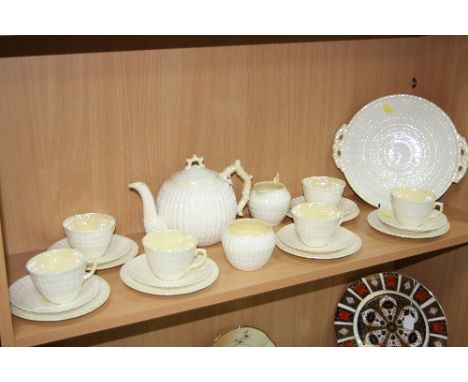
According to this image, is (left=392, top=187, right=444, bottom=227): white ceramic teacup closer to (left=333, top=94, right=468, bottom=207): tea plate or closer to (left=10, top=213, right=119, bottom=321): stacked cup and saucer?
(left=333, top=94, right=468, bottom=207): tea plate

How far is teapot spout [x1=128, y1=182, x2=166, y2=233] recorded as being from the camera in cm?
106

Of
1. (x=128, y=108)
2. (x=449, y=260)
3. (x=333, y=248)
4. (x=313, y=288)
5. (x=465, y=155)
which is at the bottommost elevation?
(x=313, y=288)

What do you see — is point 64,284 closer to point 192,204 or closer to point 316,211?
point 192,204

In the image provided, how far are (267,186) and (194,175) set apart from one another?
0.20 metres

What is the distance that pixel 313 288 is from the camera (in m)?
1.42

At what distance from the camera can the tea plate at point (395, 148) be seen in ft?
4.19

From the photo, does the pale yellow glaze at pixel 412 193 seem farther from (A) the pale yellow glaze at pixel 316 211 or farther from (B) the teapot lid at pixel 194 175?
(B) the teapot lid at pixel 194 175

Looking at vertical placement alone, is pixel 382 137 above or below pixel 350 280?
above

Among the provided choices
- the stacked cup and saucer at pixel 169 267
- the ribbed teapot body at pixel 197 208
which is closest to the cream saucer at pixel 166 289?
the stacked cup and saucer at pixel 169 267

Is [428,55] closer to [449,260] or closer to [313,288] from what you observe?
[449,260]

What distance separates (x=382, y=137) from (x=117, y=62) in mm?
649

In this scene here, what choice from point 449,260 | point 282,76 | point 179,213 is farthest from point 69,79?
point 449,260

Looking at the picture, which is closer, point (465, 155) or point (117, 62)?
point (117, 62)

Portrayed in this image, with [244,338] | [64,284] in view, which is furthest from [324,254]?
[64,284]
